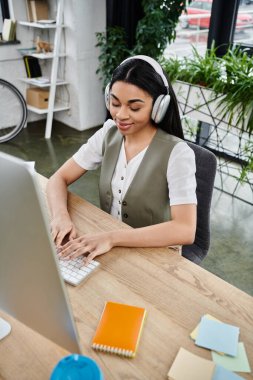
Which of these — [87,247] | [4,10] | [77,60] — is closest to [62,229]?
[87,247]

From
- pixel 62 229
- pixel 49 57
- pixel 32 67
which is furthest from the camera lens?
pixel 32 67

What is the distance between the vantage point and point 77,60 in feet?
12.2

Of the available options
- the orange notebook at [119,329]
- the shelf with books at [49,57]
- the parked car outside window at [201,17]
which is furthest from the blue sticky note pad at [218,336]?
the shelf with books at [49,57]

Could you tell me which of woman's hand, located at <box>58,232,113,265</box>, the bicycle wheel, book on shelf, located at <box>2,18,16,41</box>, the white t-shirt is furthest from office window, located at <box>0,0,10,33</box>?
woman's hand, located at <box>58,232,113,265</box>

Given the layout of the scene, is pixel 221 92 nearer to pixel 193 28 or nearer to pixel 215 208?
pixel 215 208

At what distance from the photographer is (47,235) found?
1.51ft

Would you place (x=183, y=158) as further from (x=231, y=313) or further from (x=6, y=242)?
(x=6, y=242)

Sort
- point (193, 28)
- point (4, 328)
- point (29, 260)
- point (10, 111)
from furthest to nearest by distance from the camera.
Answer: point (10, 111)
point (193, 28)
point (4, 328)
point (29, 260)

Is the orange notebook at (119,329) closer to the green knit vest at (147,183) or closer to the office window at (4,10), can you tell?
the green knit vest at (147,183)

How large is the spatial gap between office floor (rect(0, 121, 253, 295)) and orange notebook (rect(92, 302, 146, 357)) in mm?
1260

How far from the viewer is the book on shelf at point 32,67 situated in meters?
3.82

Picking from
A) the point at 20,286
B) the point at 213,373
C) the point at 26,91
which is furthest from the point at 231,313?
the point at 26,91

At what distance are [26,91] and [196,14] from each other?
202 cm

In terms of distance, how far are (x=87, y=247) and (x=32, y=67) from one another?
3.36 metres
